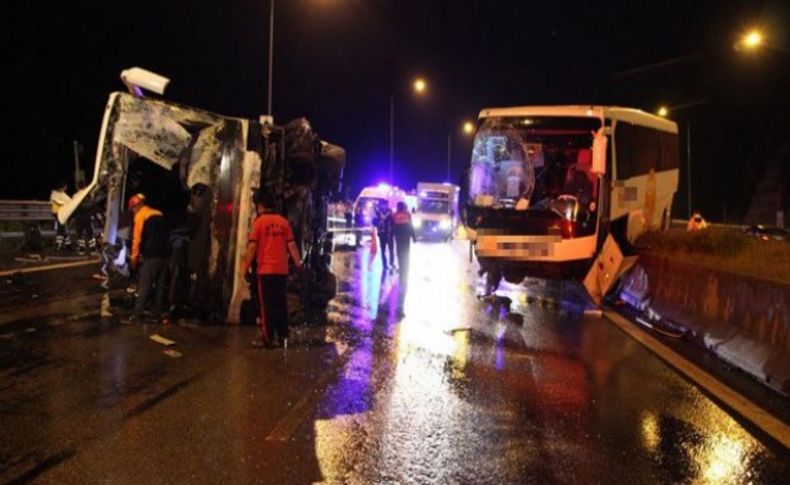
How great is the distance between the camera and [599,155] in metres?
12.8

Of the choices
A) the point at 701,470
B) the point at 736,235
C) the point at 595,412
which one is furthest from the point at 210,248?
the point at 736,235

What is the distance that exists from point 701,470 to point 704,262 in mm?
6179

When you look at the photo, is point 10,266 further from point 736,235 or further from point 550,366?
point 736,235

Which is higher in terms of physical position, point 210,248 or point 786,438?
point 210,248

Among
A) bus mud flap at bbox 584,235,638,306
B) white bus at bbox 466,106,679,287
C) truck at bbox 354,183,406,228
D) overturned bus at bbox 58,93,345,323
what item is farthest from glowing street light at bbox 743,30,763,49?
truck at bbox 354,183,406,228

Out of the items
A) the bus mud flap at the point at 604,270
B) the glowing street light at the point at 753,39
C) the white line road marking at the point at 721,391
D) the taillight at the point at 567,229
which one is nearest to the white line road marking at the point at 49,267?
the taillight at the point at 567,229

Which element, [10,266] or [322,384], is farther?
[10,266]

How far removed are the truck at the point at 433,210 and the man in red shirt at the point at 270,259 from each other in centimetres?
2890

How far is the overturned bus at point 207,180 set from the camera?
9703 mm

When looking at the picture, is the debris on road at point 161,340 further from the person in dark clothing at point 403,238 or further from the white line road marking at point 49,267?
the person in dark clothing at point 403,238

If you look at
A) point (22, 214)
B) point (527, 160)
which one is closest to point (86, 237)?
point (22, 214)

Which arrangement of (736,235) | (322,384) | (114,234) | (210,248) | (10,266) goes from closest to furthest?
(322,384) < (210,248) < (114,234) < (736,235) < (10,266)

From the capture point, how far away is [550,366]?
8.28 m

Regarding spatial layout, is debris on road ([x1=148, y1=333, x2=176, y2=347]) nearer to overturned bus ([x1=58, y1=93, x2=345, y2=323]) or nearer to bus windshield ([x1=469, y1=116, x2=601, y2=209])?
overturned bus ([x1=58, y1=93, x2=345, y2=323])
